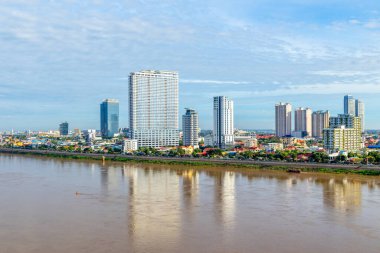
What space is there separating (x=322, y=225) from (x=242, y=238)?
1.62 m

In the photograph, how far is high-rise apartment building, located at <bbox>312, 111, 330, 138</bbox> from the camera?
44.6 meters

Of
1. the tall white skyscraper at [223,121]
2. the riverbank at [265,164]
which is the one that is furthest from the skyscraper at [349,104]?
the riverbank at [265,164]

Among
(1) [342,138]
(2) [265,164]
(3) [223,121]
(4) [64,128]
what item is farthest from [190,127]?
(4) [64,128]

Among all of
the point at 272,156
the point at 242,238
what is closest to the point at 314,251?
the point at 242,238

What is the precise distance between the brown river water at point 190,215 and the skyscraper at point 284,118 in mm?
35173

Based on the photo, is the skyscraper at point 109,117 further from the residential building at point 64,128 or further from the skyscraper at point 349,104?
the skyscraper at point 349,104

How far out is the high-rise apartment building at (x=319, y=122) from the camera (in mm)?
44625

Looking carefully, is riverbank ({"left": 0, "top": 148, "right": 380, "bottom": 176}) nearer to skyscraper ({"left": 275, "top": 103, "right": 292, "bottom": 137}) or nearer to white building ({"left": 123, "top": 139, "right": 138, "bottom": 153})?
white building ({"left": 123, "top": 139, "right": 138, "bottom": 153})

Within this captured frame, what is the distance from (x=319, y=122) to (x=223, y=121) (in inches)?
680

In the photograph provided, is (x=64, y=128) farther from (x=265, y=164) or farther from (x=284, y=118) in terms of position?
(x=265, y=164)

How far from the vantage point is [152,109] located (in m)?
30.9

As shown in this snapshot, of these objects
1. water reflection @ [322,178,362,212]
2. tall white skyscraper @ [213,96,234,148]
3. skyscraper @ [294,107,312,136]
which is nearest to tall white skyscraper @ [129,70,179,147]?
tall white skyscraper @ [213,96,234,148]

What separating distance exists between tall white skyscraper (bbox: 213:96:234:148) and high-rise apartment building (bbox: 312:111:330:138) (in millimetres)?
14703

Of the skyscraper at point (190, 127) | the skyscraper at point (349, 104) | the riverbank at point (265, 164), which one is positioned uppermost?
the skyscraper at point (349, 104)
